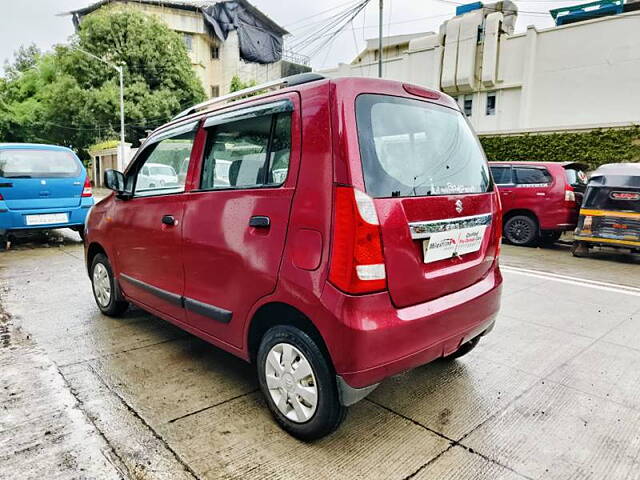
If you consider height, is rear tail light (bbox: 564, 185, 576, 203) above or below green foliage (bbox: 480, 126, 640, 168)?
below

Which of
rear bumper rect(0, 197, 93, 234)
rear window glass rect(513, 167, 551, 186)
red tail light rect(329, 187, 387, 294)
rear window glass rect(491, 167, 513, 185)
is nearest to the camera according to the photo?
red tail light rect(329, 187, 387, 294)

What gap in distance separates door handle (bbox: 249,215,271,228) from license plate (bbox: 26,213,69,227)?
6.48 metres

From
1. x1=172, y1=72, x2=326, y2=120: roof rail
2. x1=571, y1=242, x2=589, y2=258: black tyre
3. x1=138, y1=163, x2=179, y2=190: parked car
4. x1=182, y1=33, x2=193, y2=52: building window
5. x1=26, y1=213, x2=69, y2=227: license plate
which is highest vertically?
x1=182, y1=33, x2=193, y2=52: building window

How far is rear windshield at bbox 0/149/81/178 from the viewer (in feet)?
23.6

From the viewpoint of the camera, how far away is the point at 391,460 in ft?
7.25

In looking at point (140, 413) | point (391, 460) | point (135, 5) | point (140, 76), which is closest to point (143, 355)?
point (140, 413)

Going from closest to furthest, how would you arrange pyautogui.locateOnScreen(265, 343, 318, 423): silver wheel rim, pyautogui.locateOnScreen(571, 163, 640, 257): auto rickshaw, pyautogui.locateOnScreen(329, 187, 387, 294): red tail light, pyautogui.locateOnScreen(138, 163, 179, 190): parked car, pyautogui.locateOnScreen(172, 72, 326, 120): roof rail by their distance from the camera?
pyautogui.locateOnScreen(329, 187, 387, 294): red tail light, pyautogui.locateOnScreen(265, 343, 318, 423): silver wheel rim, pyautogui.locateOnScreen(172, 72, 326, 120): roof rail, pyautogui.locateOnScreen(138, 163, 179, 190): parked car, pyautogui.locateOnScreen(571, 163, 640, 257): auto rickshaw

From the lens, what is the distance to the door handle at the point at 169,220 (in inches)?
120

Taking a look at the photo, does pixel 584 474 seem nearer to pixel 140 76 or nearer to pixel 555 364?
pixel 555 364

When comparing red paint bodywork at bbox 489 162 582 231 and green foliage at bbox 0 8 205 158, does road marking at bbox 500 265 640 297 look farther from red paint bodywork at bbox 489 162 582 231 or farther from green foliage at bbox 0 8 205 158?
green foliage at bbox 0 8 205 158

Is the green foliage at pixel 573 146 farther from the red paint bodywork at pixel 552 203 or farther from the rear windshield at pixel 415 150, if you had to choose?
the rear windshield at pixel 415 150

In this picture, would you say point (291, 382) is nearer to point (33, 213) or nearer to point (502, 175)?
point (33, 213)

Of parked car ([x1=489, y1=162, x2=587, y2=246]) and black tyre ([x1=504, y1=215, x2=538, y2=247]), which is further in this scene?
black tyre ([x1=504, y1=215, x2=538, y2=247])

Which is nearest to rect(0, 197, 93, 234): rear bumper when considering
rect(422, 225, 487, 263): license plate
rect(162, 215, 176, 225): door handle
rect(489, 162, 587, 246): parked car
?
rect(162, 215, 176, 225): door handle
